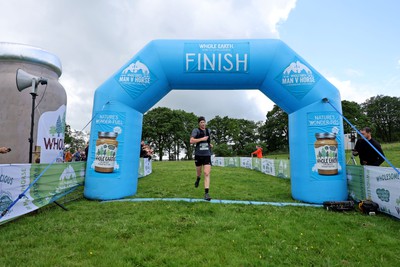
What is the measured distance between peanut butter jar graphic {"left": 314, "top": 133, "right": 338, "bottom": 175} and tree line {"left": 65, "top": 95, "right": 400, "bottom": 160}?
1569 inches

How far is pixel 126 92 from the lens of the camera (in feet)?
20.6

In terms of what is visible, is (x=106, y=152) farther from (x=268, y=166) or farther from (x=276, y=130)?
(x=276, y=130)

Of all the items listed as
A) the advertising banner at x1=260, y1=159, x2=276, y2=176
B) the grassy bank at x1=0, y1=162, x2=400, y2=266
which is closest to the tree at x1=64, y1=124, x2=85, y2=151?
the advertising banner at x1=260, y1=159, x2=276, y2=176

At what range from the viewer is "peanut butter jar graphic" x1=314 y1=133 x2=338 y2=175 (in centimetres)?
569

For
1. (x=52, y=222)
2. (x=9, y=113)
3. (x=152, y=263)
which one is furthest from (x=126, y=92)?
(x=152, y=263)

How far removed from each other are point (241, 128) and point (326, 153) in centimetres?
5479

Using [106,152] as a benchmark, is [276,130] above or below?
above

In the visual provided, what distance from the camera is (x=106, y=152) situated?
607 centimetres

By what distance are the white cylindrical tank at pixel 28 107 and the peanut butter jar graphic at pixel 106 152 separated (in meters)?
2.24

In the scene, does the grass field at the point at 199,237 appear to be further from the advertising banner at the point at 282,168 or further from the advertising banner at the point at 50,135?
the advertising banner at the point at 282,168

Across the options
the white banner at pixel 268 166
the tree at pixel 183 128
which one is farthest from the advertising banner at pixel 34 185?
the tree at pixel 183 128

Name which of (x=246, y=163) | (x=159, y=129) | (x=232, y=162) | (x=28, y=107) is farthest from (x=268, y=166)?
(x=159, y=129)

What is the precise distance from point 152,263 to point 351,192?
5.18m

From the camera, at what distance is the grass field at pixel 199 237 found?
272cm
